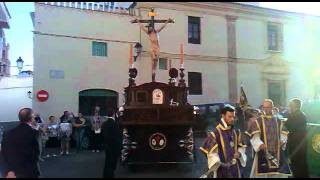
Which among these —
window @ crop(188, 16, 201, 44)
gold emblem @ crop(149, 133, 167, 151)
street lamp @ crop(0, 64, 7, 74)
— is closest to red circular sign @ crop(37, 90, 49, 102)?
window @ crop(188, 16, 201, 44)

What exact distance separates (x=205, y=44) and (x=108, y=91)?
639 centimetres

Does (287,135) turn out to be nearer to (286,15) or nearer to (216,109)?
(216,109)

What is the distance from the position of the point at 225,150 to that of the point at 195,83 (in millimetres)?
18874

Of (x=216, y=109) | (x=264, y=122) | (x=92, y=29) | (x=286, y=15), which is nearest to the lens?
(x=264, y=122)

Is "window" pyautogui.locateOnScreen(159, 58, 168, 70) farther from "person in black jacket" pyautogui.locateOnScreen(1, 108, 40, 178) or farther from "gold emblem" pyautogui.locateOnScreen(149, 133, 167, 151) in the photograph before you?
"person in black jacket" pyautogui.locateOnScreen(1, 108, 40, 178)

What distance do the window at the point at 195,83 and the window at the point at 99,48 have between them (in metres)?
4.98

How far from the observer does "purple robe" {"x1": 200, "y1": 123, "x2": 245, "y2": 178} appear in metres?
6.52

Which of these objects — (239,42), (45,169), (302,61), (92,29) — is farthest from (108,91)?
(302,61)

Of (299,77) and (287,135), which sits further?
(299,77)

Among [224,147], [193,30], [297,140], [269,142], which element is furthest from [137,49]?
[224,147]

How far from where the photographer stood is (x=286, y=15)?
1126 inches

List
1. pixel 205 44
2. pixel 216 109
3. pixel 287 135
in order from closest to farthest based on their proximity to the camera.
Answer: pixel 287 135
pixel 216 109
pixel 205 44

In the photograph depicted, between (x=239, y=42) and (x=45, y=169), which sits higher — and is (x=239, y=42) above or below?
above

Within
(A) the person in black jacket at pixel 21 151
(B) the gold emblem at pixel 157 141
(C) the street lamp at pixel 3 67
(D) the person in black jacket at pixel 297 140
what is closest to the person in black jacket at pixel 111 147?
(B) the gold emblem at pixel 157 141
